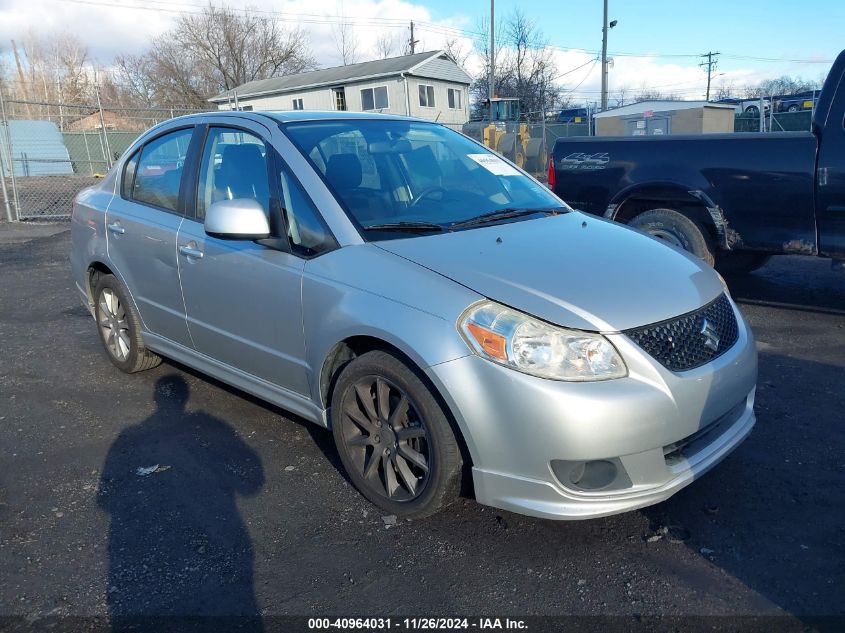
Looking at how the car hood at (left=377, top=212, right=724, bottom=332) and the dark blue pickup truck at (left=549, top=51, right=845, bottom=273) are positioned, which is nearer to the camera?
the car hood at (left=377, top=212, right=724, bottom=332)

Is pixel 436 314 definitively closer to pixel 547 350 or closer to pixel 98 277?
pixel 547 350

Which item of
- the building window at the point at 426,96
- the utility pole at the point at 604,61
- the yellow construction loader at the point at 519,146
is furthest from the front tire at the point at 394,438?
the building window at the point at 426,96

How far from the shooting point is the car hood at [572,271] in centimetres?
275

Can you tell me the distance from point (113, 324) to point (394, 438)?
9.93 feet

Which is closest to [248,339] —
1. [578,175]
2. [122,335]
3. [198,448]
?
[198,448]

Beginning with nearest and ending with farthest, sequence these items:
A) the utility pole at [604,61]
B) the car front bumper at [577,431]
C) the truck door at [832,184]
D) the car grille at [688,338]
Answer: the car front bumper at [577,431]
the car grille at [688,338]
the truck door at [832,184]
the utility pole at [604,61]

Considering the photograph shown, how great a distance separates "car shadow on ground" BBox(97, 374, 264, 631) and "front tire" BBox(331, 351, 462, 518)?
0.60 m

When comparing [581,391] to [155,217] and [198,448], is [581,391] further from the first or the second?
[155,217]

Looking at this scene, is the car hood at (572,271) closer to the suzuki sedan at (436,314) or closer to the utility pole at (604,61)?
the suzuki sedan at (436,314)

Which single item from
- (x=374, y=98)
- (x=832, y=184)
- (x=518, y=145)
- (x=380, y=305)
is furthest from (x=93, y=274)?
(x=374, y=98)

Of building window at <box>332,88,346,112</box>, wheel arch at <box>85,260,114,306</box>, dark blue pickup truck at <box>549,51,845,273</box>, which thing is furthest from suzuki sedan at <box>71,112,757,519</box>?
building window at <box>332,88,346,112</box>

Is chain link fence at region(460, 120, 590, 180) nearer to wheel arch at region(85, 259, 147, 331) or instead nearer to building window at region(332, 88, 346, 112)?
wheel arch at region(85, 259, 147, 331)

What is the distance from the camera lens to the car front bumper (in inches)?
102

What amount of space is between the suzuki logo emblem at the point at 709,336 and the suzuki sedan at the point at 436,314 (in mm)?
14
